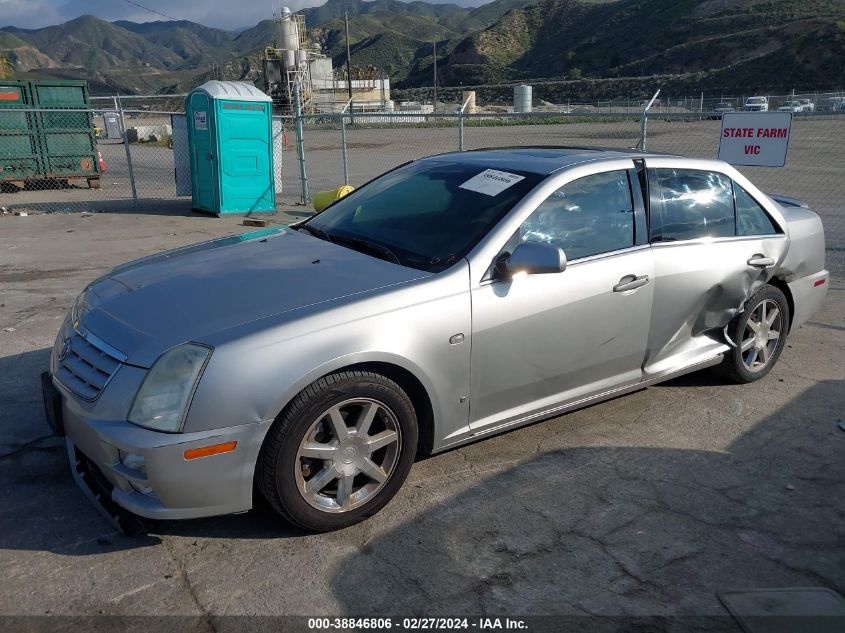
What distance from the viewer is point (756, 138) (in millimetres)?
8656

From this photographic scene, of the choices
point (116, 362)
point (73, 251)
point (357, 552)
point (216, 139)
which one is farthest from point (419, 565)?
point (216, 139)

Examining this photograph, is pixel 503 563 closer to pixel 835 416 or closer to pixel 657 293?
pixel 657 293

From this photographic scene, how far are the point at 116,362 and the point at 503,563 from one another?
183cm

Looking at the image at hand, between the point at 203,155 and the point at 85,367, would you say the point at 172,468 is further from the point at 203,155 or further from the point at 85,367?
the point at 203,155

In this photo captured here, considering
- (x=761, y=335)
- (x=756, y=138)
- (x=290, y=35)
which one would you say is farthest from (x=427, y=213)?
(x=290, y=35)

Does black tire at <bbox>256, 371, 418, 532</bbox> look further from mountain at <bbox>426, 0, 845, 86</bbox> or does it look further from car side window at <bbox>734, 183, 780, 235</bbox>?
mountain at <bbox>426, 0, 845, 86</bbox>

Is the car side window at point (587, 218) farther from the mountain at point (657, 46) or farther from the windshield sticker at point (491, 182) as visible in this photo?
the mountain at point (657, 46)

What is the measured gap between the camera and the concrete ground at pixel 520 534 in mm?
2869

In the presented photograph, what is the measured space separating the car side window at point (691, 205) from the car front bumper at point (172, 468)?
2.70m

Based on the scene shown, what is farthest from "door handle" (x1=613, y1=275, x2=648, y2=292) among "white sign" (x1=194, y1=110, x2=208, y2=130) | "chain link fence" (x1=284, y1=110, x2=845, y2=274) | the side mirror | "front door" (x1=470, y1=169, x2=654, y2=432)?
"white sign" (x1=194, y1=110, x2=208, y2=130)

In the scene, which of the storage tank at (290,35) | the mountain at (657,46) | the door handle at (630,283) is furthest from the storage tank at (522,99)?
the door handle at (630,283)

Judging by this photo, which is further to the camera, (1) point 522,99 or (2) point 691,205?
(1) point 522,99

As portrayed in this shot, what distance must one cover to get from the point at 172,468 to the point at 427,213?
1989mm

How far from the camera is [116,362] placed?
3068 mm
